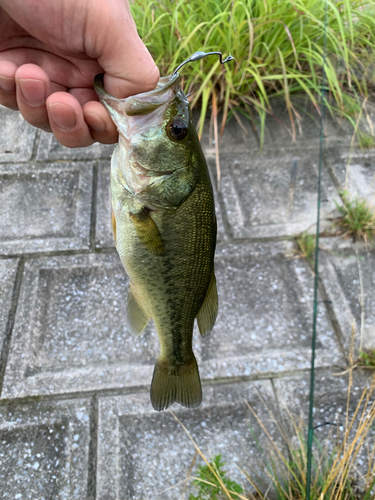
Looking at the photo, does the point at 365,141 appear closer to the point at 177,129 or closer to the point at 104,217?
the point at 104,217

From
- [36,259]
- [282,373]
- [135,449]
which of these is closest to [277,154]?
[282,373]

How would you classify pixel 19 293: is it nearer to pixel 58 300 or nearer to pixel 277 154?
pixel 58 300

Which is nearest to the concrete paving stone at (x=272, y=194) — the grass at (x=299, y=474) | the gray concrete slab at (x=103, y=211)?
the gray concrete slab at (x=103, y=211)

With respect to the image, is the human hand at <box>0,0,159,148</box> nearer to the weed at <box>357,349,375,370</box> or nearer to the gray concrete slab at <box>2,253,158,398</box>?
the gray concrete slab at <box>2,253,158,398</box>

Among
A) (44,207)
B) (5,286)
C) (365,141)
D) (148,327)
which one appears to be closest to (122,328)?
(148,327)

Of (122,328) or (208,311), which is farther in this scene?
(122,328)

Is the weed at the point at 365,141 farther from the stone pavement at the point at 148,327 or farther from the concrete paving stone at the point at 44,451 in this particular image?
the concrete paving stone at the point at 44,451
